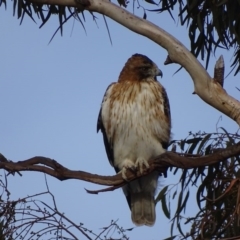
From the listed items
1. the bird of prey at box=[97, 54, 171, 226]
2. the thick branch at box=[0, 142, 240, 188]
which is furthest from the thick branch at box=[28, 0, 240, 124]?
the bird of prey at box=[97, 54, 171, 226]

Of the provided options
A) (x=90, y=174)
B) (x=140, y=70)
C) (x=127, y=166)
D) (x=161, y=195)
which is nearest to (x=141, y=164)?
(x=127, y=166)

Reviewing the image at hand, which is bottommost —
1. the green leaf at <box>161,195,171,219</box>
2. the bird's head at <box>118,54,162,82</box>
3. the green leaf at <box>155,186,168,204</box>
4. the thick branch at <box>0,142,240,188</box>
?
the thick branch at <box>0,142,240,188</box>

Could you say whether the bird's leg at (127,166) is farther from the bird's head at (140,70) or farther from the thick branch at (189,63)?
the thick branch at (189,63)

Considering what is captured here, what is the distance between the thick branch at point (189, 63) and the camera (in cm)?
409

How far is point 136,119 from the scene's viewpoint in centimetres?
485

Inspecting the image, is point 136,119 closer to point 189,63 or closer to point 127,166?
point 127,166

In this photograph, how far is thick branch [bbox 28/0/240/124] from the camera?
4.09m

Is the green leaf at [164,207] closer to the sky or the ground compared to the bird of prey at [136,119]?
closer to the ground

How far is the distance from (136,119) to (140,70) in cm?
41

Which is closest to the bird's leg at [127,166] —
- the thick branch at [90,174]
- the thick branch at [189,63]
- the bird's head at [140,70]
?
the bird's head at [140,70]

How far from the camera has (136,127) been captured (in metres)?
4.87

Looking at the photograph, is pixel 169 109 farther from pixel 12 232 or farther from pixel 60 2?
pixel 12 232

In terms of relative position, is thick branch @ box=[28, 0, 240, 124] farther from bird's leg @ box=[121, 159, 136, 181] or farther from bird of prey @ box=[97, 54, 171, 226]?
bird's leg @ box=[121, 159, 136, 181]

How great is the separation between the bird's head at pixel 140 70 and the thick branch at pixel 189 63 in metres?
0.84
